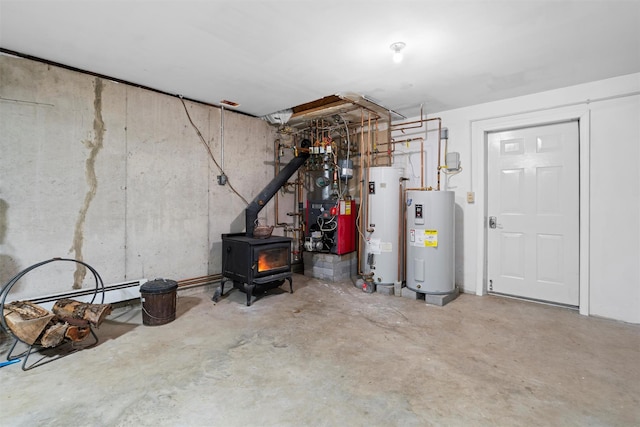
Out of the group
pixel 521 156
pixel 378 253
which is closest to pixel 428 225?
pixel 378 253

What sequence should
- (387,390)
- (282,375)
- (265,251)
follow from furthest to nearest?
1. (265,251)
2. (282,375)
3. (387,390)

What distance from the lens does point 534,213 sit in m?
3.74

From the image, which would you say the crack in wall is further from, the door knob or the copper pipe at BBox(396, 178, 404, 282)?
the door knob

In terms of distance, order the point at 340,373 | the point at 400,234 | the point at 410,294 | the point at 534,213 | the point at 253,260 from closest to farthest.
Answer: the point at 340,373 → the point at 253,260 → the point at 534,213 → the point at 410,294 → the point at 400,234

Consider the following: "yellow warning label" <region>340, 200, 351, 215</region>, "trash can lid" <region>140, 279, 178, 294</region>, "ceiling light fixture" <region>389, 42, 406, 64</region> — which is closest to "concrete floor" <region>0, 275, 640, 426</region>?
"trash can lid" <region>140, 279, 178, 294</region>

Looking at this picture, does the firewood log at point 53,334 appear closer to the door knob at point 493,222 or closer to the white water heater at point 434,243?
the white water heater at point 434,243

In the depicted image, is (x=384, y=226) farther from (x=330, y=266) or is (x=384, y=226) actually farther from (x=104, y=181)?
(x=104, y=181)

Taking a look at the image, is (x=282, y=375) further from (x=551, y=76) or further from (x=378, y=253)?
(x=551, y=76)

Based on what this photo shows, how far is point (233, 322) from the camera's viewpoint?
308cm

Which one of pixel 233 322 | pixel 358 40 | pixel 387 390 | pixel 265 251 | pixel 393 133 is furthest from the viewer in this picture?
pixel 393 133

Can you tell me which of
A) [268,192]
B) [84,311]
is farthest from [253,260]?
[84,311]

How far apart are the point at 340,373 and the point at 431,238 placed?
7.18 feet

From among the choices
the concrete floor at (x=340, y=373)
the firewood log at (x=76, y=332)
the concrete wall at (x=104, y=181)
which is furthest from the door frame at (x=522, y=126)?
the firewood log at (x=76, y=332)

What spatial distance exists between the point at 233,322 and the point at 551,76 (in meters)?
4.12
